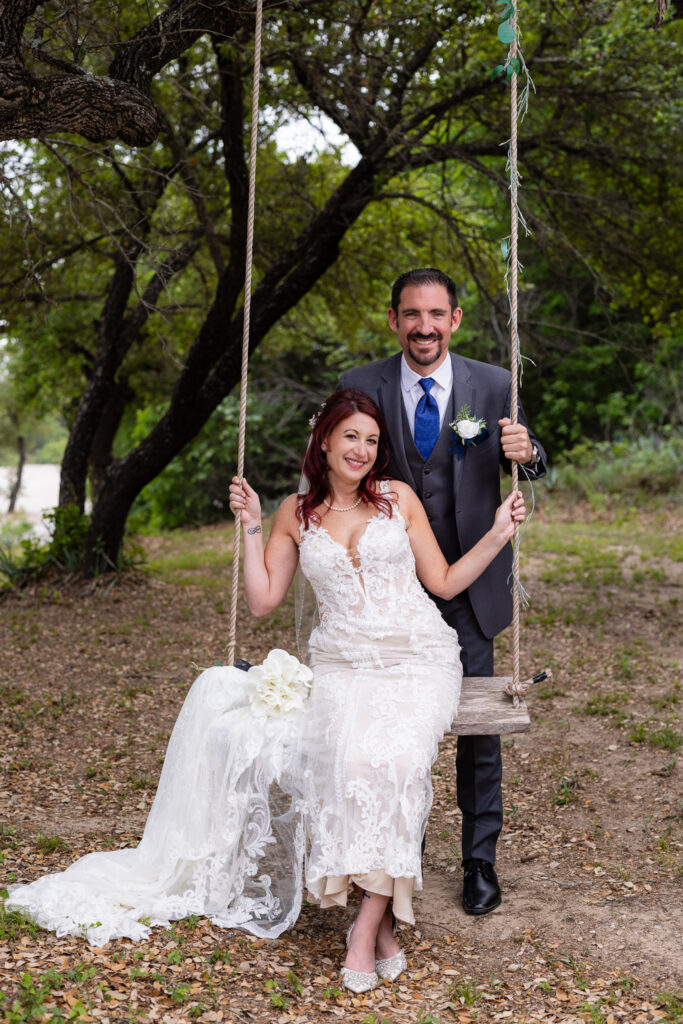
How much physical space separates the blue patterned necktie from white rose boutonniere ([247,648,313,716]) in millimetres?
927

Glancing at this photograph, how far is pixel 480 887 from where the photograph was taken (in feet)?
12.0

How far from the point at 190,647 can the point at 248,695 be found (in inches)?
167

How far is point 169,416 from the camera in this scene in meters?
8.68

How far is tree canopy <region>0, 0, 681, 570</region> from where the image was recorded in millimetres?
4898

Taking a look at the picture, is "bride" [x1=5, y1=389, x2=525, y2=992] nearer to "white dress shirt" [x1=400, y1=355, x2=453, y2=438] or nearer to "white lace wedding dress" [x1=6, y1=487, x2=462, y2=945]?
"white lace wedding dress" [x1=6, y1=487, x2=462, y2=945]

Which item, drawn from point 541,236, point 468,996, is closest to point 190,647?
point 541,236

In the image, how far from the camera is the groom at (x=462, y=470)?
12.0ft

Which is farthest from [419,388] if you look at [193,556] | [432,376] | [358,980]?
[193,556]

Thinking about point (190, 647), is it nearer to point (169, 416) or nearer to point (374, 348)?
point (169, 416)

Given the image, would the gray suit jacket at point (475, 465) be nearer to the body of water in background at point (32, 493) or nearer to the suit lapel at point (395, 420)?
the suit lapel at point (395, 420)

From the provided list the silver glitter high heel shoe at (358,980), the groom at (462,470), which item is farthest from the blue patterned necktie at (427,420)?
the silver glitter high heel shoe at (358,980)

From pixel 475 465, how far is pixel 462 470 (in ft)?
0.20

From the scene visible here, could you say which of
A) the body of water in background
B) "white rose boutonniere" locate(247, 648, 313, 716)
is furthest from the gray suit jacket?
the body of water in background

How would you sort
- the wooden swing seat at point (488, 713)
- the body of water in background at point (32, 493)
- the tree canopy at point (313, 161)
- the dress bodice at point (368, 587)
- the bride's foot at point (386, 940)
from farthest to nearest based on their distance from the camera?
the body of water in background at point (32, 493) < the tree canopy at point (313, 161) < the dress bodice at point (368, 587) < the wooden swing seat at point (488, 713) < the bride's foot at point (386, 940)
